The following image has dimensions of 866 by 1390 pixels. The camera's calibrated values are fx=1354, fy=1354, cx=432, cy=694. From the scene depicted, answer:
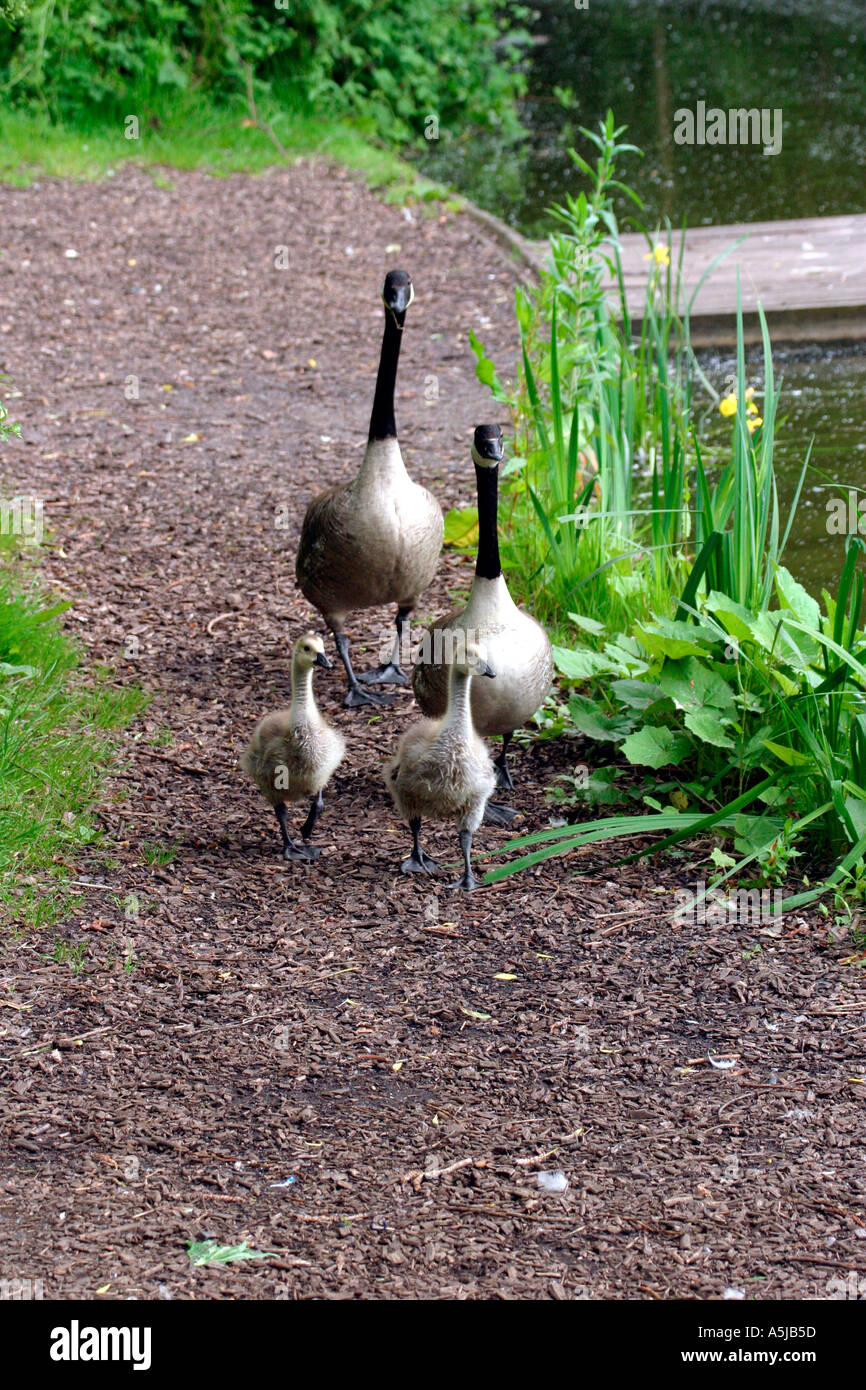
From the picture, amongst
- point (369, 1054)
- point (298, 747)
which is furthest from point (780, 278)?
point (369, 1054)

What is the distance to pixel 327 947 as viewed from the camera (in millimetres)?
4148

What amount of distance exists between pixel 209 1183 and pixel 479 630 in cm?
194

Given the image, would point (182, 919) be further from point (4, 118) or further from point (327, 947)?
point (4, 118)

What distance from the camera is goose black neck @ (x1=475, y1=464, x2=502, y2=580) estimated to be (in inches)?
177

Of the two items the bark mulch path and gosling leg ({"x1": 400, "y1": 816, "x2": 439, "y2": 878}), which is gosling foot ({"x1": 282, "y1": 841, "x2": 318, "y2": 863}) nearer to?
the bark mulch path

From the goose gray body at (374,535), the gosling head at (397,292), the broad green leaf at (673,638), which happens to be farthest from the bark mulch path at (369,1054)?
the gosling head at (397,292)

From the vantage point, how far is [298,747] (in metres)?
4.38

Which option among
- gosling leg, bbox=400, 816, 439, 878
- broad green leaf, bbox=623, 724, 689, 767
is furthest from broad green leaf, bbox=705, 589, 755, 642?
gosling leg, bbox=400, 816, 439, 878

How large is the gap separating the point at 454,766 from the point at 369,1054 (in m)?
0.93

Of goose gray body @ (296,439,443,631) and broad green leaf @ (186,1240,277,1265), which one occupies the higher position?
goose gray body @ (296,439,443,631)

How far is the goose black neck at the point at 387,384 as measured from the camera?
5.31 meters

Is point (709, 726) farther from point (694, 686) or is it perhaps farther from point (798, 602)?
point (798, 602)

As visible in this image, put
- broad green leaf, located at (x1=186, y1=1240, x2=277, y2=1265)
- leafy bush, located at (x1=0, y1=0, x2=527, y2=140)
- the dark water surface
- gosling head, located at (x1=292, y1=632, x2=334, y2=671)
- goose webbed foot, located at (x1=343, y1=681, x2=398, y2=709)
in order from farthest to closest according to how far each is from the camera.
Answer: leafy bush, located at (x1=0, y1=0, x2=527, y2=140)
the dark water surface
goose webbed foot, located at (x1=343, y1=681, x2=398, y2=709)
gosling head, located at (x1=292, y1=632, x2=334, y2=671)
broad green leaf, located at (x1=186, y1=1240, x2=277, y2=1265)

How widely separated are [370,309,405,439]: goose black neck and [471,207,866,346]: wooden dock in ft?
12.6
